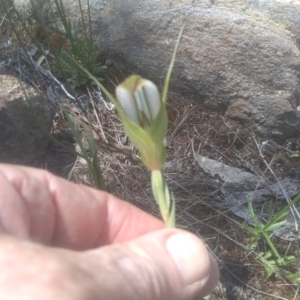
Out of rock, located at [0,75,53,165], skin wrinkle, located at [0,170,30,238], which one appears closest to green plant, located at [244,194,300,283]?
skin wrinkle, located at [0,170,30,238]

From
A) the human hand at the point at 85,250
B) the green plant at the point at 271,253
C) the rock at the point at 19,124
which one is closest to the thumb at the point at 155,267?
the human hand at the point at 85,250

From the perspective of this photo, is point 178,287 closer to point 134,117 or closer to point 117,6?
point 134,117

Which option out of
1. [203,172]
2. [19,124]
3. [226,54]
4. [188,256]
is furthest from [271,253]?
[19,124]

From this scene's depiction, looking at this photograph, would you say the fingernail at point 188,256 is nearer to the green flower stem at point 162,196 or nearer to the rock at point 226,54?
the green flower stem at point 162,196

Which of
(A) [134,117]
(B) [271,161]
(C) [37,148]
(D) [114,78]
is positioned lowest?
(B) [271,161]

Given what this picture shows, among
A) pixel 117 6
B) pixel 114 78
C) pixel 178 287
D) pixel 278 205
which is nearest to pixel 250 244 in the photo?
pixel 278 205

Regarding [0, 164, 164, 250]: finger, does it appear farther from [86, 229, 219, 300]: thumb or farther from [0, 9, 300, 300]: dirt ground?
[0, 9, 300, 300]: dirt ground

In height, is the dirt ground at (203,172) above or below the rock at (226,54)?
below
